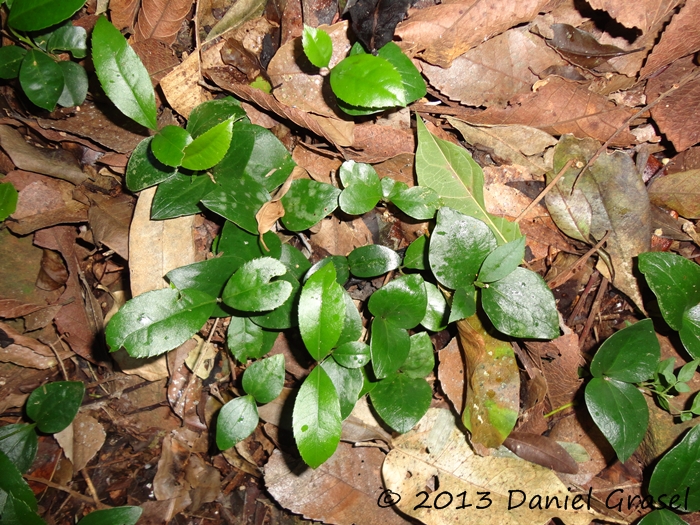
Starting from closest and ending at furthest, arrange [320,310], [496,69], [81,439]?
[320,310], [496,69], [81,439]

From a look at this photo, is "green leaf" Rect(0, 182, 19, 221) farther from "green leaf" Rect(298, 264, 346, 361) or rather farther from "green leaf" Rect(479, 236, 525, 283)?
"green leaf" Rect(479, 236, 525, 283)

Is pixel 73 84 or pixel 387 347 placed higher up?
pixel 73 84

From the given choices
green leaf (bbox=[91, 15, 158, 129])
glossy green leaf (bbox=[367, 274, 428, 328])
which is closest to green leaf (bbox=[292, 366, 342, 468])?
glossy green leaf (bbox=[367, 274, 428, 328])

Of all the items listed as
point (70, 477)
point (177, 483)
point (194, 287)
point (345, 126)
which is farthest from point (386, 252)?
point (70, 477)

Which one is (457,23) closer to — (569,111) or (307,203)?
(569,111)

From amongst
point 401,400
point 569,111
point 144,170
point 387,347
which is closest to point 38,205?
point 144,170

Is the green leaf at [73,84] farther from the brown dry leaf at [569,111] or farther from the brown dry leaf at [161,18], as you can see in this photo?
the brown dry leaf at [569,111]

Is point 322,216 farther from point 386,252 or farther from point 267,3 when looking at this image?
point 267,3

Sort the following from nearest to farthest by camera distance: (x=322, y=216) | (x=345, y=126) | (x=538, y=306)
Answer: (x=538, y=306) → (x=322, y=216) → (x=345, y=126)
